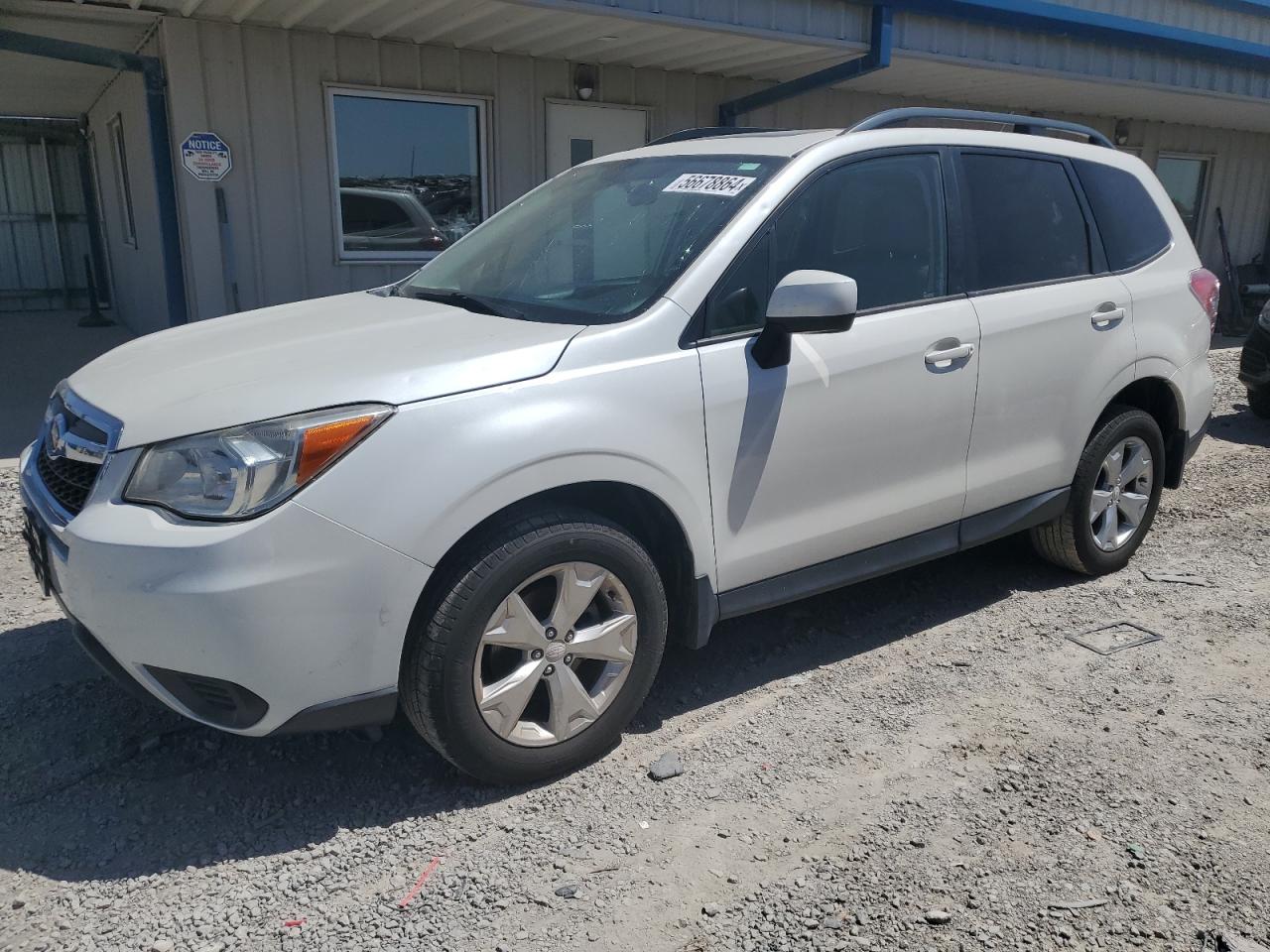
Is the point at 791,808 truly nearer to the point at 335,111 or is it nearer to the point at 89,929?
the point at 89,929

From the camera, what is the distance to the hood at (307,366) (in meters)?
2.64

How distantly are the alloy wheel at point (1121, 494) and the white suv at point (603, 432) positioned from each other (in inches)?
1.3

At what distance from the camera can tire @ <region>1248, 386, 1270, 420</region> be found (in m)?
7.91

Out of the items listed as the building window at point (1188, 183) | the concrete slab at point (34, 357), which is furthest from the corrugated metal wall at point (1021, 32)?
the concrete slab at point (34, 357)

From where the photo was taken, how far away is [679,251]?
10.7 ft

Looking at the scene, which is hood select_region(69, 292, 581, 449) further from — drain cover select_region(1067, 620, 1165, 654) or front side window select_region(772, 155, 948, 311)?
drain cover select_region(1067, 620, 1165, 654)

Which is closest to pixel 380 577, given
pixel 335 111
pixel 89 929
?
pixel 89 929

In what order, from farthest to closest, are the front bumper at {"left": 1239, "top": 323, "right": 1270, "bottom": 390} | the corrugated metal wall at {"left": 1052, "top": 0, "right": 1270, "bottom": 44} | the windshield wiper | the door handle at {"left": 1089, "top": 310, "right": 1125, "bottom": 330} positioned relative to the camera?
the corrugated metal wall at {"left": 1052, "top": 0, "right": 1270, "bottom": 44}
the front bumper at {"left": 1239, "top": 323, "right": 1270, "bottom": 390}
the door handle at {"left": 1089, "top": 310, "right": 1125, "bottom": 330}
the windshield wiper

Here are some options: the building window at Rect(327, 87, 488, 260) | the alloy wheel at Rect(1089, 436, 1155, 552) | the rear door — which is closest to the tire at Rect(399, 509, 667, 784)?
the rear door

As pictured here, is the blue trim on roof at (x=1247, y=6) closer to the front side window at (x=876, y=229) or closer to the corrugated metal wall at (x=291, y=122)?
the corrugated metal wall at (x=291, y=122)

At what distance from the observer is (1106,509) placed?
461cm

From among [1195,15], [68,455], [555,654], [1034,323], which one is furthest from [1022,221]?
[1195,15]

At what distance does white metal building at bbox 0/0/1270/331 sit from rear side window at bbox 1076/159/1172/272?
3.90 m

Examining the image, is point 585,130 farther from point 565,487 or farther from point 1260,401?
point 565,487
